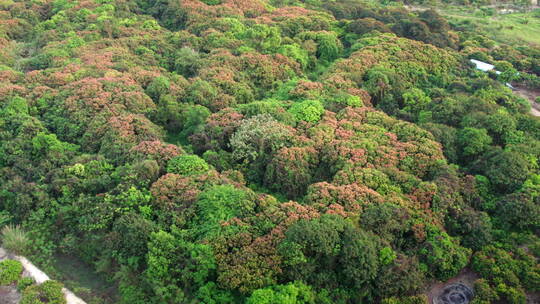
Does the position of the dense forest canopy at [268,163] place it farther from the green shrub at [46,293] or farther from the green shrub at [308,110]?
the green shrub at [46,293]

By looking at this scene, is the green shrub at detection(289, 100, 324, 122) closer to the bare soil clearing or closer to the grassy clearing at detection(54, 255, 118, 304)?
the bare soil clearing

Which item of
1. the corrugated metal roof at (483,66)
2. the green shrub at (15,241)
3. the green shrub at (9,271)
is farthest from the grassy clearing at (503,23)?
the green shrub at (9,271)

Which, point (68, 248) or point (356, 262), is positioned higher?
point (356, 262)

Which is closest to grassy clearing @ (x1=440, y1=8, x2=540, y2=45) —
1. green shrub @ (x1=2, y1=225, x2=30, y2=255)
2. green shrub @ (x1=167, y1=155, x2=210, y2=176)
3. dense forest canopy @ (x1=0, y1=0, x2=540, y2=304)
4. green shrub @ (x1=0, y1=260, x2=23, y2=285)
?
dense forest canopy @ (x1=0, y1=0, x2=540, y2=304)

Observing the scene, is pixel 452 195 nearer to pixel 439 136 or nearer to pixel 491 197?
pixel 491 197

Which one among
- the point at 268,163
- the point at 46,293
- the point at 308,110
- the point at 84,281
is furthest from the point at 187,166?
the point at 308,110

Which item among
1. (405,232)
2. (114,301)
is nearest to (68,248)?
(114,301)
